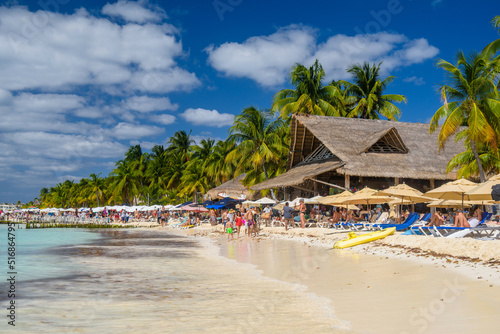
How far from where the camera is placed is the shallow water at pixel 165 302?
17.0 ft

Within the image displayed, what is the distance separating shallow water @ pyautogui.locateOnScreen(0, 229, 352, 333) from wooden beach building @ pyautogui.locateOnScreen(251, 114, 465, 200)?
13.4 metres

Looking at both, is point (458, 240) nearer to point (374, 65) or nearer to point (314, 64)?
point (314, 64)

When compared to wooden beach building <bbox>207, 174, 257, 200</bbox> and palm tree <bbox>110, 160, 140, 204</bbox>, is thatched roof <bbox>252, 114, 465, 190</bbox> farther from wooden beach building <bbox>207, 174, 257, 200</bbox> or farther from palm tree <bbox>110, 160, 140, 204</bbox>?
palm tree <bbox>110, 160, 140, 204</bbox>

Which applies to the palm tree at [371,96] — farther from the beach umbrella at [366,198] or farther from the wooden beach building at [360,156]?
the beach umbrella at [366,198]

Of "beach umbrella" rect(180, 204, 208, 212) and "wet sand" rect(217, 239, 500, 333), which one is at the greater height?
"beach umbrella" rect(180, 204, 208, 212)

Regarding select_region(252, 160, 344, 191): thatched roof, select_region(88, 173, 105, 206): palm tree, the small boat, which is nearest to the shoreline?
the small boat

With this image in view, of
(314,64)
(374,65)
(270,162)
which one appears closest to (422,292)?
(270,162)

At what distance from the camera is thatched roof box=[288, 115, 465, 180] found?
22.9m

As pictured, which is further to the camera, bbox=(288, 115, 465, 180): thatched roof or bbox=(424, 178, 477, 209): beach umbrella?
bbox=(288, 115, 465, 180): thatched roof

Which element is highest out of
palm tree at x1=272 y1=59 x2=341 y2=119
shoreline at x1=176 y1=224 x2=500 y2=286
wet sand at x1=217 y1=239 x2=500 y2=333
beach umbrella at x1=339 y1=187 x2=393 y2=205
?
palm tree at x1=272 y1=59 x2=341 y2=119

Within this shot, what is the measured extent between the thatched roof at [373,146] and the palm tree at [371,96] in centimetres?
836

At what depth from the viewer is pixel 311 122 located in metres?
26.4

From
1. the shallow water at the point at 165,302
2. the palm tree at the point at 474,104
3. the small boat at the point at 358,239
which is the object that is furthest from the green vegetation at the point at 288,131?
the shallow water at the point at 165,302

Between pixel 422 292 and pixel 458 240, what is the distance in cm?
495
